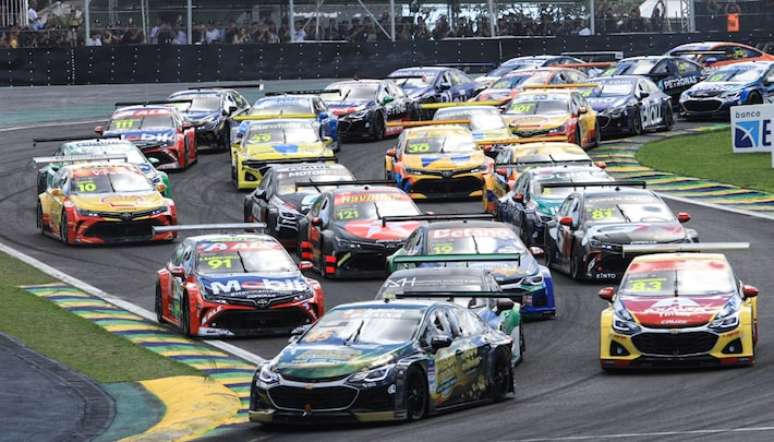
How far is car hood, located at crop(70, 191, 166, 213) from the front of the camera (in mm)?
31641

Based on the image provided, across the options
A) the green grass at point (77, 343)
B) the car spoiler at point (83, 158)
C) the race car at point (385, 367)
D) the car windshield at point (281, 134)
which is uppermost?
the car windshield at point (281, 134)

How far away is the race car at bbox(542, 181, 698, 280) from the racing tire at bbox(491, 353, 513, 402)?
801 centimetres

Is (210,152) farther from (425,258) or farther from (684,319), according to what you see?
(684,319)

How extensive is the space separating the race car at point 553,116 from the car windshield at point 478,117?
1.89 ft

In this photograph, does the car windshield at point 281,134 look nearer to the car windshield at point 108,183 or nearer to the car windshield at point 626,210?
the car windshield at point 108,183

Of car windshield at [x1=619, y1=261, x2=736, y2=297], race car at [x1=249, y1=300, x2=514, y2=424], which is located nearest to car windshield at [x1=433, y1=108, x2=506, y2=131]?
car windshield at [x1=619, y1=261, x2=736, y2=297]

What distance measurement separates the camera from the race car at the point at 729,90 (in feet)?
154

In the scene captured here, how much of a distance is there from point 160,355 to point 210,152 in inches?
924

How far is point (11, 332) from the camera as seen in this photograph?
2278 cm

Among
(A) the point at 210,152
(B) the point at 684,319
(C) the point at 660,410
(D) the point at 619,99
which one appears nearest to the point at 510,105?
(D) the point at 619,99

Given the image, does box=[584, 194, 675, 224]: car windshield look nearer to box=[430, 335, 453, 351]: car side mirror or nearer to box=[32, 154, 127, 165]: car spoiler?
box=[430, 335, 453, 351]: car side mirror

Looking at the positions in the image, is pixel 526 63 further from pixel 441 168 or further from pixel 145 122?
pixel 441 168

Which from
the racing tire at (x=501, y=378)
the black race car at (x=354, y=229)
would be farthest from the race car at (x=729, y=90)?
the racing tire at (x=501, y=378)

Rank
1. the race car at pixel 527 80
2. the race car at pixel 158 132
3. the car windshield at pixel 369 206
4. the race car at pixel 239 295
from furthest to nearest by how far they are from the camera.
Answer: the race car at pixel 527 80, the race car at pixel 158 132, the car windshield at pixel 369 206, the race car at pixel 239 295
